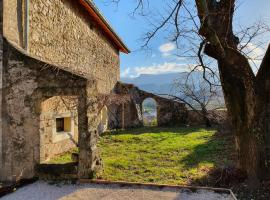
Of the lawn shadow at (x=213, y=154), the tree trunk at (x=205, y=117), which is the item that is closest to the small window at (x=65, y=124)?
the lawn shadow at (x=213, y=154)

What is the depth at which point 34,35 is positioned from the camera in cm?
802

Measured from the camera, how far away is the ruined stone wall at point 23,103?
21.3 feet

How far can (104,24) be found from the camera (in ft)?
47.6

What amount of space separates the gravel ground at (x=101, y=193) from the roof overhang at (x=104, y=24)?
7451 millimetres

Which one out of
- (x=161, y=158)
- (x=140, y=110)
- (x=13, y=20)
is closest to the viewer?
(x=13, y=20)

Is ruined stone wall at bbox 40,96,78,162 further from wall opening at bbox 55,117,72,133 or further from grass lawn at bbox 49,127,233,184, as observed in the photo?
grass lawn at bbox 49,127,233,184

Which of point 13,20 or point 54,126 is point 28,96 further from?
point 54,126

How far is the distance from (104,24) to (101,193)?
10.5m

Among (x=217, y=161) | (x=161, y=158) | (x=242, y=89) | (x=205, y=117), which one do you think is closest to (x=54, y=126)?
(x=161, y=158)

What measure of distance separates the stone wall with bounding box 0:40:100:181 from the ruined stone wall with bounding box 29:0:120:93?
609 mm

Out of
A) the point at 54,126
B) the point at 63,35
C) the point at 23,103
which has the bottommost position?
the point at 54,126

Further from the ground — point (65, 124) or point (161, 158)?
point (65, 124)

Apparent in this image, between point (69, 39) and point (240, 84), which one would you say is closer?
point (240, 84)

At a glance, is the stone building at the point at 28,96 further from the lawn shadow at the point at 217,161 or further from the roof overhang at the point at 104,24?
the roof overhang at the point at 104,24
